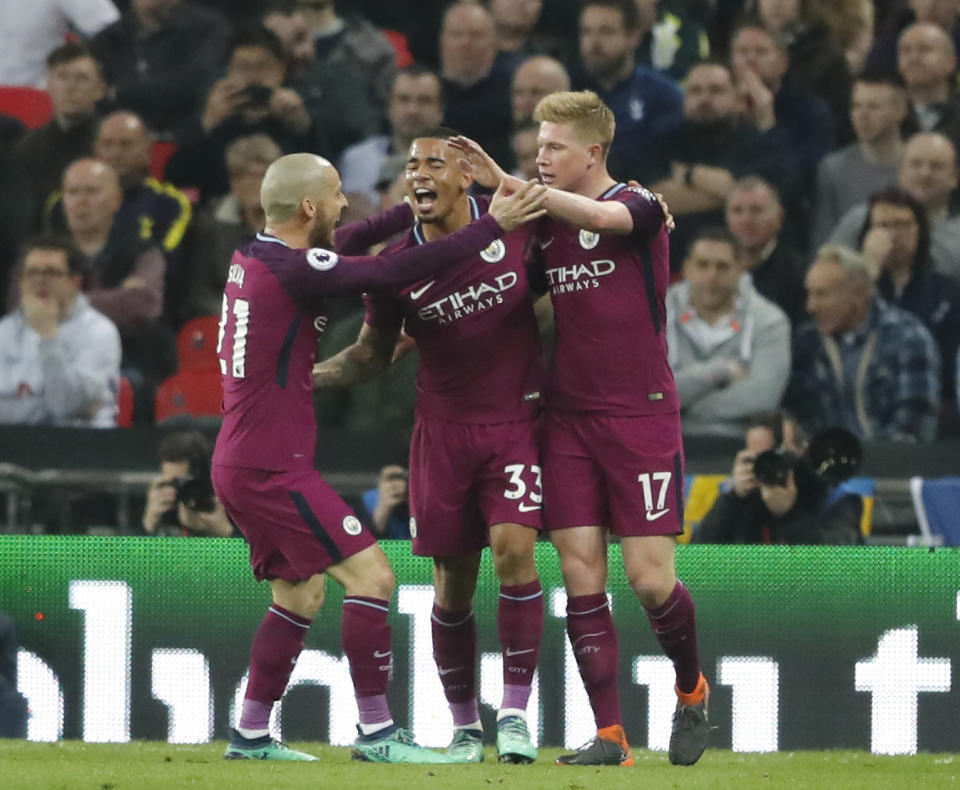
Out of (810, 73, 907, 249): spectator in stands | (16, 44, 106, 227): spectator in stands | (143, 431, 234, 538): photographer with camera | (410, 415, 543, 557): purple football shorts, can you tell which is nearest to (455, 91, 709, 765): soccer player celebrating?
(410, 415, 543, 557): purple football shorts

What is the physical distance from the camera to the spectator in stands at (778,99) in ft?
39.9

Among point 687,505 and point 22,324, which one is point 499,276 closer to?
point 687,505

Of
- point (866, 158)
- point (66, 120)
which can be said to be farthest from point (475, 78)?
point (66, 120)

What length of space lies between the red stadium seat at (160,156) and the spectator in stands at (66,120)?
0.51 metres

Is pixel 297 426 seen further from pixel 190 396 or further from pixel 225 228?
pixel 225 228

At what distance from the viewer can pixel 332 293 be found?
6.72 m

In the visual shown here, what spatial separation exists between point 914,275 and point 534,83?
8.39 feet

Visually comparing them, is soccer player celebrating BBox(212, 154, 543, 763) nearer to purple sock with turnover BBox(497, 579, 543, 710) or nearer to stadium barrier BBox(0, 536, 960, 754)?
purple sock with turnover BBox(497, 579, 543, 710)

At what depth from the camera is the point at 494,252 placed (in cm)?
709

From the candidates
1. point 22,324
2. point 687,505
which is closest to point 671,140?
point 687,505

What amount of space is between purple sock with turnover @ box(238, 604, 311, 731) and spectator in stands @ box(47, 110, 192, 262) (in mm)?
5013

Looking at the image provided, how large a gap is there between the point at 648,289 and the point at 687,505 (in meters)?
2.70

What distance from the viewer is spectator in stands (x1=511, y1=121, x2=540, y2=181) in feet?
37.4

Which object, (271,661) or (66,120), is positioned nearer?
(271,661)
